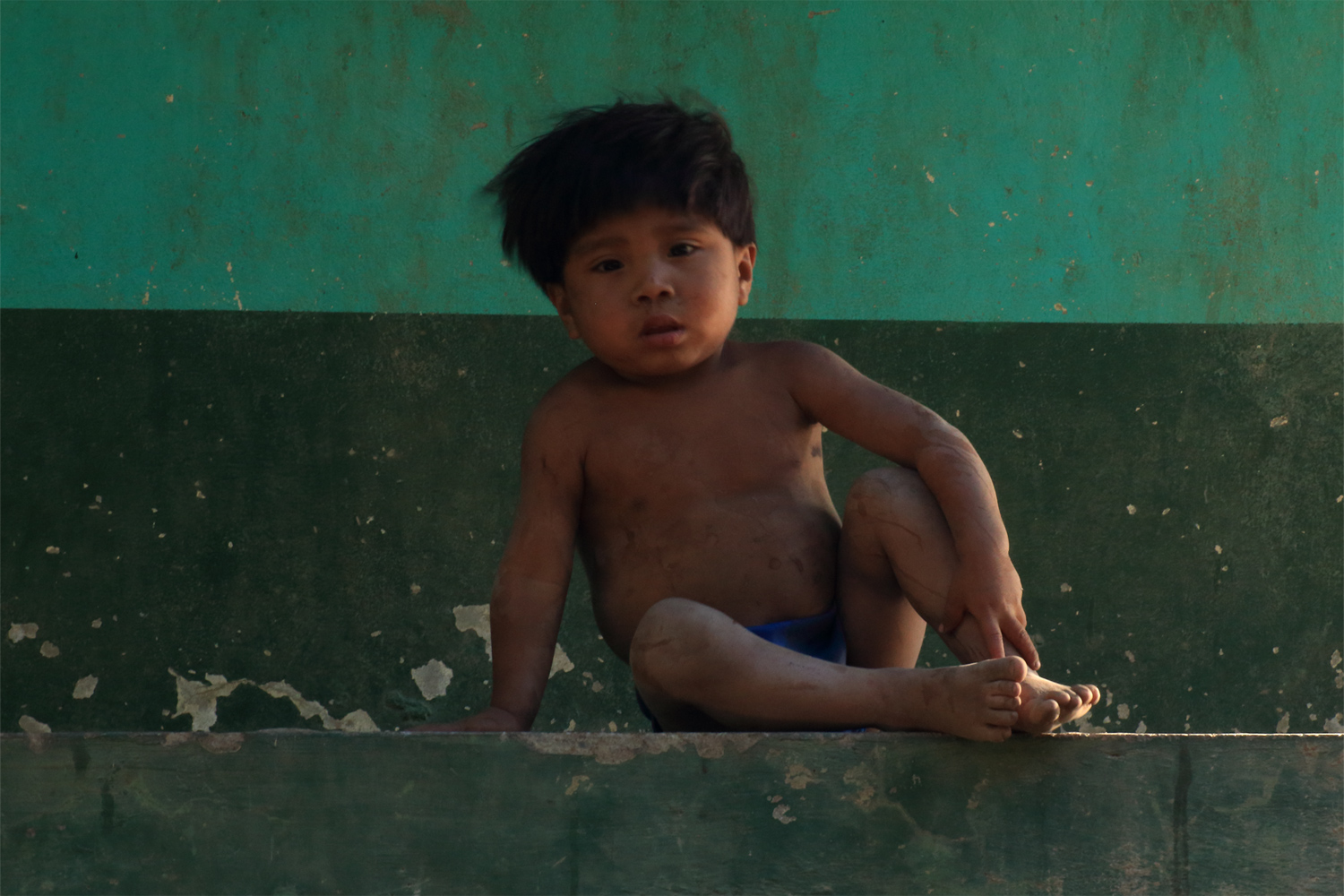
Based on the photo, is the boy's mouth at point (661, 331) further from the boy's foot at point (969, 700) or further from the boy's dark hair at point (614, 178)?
the boy's foot at point (969, 700)

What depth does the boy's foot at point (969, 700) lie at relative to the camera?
4.89ft

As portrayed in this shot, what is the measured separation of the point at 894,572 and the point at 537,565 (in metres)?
0.48

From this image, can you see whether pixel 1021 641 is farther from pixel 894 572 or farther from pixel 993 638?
pixel 894 572

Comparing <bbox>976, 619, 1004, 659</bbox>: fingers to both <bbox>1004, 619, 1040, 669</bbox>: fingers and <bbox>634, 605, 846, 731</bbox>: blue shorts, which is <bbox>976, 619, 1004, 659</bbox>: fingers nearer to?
<bbox>1004, 619, 1040, 669</bbox>: fingers

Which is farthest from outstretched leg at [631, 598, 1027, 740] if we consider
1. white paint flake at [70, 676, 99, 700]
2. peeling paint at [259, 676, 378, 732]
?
white paint flake at [70, 676, 99, 700]

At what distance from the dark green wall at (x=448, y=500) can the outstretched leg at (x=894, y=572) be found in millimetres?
1040

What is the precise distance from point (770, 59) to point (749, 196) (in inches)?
37.7

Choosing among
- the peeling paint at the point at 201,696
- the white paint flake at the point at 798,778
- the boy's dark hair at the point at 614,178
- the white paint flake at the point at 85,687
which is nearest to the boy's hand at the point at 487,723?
the white paint flake at the point at 798,778

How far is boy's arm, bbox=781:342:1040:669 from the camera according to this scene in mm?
1733

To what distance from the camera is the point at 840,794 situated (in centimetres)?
149

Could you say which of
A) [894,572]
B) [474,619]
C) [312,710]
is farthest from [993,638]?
[312,710]

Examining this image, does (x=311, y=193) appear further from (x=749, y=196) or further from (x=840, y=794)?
(x=840, y=794)

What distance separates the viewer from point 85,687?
2.84 m

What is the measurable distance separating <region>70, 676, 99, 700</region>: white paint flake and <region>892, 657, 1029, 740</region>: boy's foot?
6.14 ft
